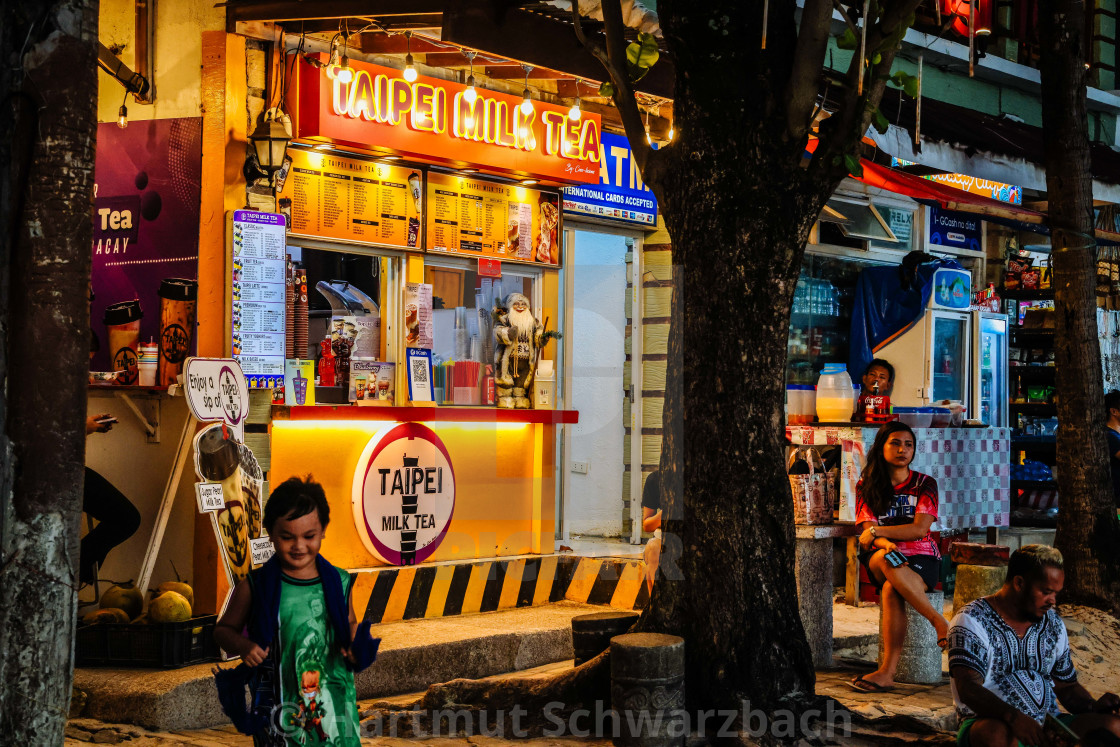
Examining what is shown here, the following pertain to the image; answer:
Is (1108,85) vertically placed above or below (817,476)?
above

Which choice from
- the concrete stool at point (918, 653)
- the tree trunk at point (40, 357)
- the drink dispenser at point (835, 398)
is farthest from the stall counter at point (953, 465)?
the tree trunk at point (40, 357)

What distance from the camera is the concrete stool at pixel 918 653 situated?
7984 millimetres

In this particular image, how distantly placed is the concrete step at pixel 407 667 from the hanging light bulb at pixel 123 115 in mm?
3738

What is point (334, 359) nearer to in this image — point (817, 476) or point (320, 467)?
point (320, 467)

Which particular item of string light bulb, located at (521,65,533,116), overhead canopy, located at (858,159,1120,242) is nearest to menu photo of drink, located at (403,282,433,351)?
string light bulb, located at (521,65,533,116)

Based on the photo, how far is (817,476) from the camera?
892cm

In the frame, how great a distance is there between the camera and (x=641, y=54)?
21.1 ft

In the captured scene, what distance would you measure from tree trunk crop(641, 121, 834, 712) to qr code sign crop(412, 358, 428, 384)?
3.24 metres

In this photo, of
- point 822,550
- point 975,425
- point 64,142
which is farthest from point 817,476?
point 64,142

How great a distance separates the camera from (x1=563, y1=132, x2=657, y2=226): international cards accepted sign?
10.9 m

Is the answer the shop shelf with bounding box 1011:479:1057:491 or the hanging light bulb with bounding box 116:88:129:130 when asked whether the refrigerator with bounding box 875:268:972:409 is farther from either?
the hanging light bulb with bounding box 116:88:129:130

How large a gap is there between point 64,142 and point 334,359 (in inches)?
216

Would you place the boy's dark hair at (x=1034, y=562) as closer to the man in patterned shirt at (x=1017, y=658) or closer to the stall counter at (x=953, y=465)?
the man in patterned shirt at (x=1017, y=658)

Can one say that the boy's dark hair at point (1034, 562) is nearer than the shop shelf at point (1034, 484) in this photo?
Yes
